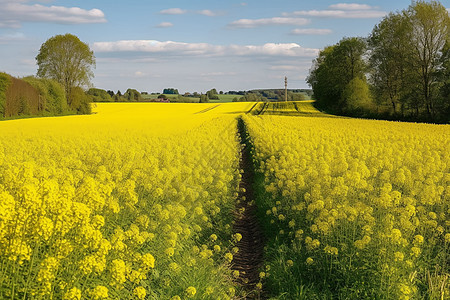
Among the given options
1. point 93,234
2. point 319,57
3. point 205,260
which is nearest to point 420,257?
point 205,260

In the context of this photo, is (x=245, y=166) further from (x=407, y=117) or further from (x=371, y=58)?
(x=371, y=58)

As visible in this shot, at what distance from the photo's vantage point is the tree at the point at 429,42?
4681cm

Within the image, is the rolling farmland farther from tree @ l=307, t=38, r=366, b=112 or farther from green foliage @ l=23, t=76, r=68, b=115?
tree @ l=307, t=38, r=366, b=112

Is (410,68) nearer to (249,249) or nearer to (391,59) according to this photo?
(391,59)

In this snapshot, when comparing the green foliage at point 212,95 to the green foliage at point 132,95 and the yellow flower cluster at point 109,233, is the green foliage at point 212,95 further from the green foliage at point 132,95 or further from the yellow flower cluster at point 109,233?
the yellow flower cluster at point 109,233

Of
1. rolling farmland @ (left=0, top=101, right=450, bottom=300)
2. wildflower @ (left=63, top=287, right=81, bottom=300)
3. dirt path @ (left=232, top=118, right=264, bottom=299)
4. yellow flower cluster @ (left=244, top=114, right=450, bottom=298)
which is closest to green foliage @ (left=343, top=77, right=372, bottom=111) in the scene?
dirt path @ (left=232, top=118, right=264, bottom=299)

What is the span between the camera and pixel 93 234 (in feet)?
16.3

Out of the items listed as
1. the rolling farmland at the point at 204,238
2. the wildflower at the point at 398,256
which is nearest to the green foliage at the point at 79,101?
the rolling farmland at the point at 204,238

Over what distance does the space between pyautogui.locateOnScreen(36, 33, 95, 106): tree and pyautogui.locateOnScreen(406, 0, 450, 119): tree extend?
45.1 metres

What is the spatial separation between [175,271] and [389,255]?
10.6 ft

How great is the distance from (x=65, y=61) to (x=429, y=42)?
4857 cm

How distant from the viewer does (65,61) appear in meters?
64.9

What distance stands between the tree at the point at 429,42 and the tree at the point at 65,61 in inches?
1774

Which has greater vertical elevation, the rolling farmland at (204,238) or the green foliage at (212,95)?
the green foliage at (212,95)
